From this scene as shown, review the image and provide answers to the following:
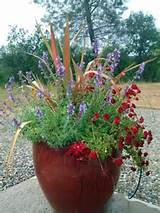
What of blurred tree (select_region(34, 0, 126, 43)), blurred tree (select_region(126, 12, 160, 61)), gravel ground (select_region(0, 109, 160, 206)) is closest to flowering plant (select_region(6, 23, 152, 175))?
gravel ground (select_region(0, 109, 160, 206))

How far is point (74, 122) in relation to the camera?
1.98 metres

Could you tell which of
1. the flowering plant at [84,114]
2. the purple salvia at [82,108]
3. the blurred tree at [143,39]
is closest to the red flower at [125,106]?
the flowering plant at [84,114]

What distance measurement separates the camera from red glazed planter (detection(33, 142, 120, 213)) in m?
1.96

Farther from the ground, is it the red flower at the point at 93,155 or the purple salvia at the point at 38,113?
the purple salvia at the point at 38,113

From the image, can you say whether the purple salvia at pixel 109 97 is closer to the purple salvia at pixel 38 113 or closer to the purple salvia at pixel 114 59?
the purple salvia at pixel 114 59

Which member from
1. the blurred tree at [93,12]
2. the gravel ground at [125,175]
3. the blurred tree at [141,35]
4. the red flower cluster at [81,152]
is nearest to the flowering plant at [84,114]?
the red flower cluster at [81,152]

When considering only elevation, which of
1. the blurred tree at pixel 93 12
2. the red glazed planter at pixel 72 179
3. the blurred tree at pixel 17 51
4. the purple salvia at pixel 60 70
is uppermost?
the blurred tree at pixel 93 12

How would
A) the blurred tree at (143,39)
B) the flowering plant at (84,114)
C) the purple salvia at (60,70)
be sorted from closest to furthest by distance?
1. the flowering plant at (84,114)
2. the purple salvia at (60,70)
3. the blurred tree at (143,39)

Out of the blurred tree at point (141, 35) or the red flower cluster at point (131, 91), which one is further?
the blurred tree at point (141, 35)

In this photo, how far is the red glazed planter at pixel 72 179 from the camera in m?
1.96

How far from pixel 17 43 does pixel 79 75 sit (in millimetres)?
10669

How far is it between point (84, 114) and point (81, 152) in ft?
0.80

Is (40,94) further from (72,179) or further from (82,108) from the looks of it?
(72,179)

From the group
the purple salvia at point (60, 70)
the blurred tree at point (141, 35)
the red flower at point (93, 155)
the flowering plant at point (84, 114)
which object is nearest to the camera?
the red flower at point (93, 155)
